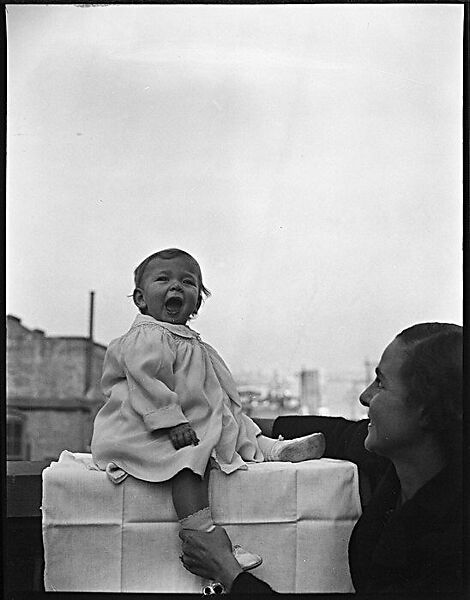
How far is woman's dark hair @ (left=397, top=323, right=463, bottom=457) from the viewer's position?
1411 mm

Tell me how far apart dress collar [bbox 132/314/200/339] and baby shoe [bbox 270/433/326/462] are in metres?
0.21

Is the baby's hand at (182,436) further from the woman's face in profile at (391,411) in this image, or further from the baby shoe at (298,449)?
the woman's face in profile at (391,411)

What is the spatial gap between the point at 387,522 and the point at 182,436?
13.7 inches

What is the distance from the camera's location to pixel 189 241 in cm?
142

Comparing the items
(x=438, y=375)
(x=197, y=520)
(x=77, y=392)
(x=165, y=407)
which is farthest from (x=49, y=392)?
(x=438, y=375)

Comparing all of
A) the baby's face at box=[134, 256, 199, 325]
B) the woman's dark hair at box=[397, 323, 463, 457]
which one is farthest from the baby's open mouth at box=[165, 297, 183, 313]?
the woman's dark hair at box=[397, 323, 463, 457]

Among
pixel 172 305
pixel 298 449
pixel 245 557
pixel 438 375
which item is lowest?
pixel 245 557

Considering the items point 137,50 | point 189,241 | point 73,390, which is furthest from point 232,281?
point 137,50

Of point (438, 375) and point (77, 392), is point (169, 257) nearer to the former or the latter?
point (77, 392)

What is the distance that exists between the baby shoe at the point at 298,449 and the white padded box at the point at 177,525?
12 millimetres

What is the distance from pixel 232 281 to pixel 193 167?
19cm

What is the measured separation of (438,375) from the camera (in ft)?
4.66

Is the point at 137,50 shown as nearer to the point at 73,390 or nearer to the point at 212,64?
the point at 212,64

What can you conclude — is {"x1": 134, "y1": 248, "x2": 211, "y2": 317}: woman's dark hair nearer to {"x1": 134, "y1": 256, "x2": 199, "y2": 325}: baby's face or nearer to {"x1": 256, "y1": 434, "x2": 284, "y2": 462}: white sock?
{"x1": 134, "y1": 256, "x2": 199, "y2": 325}: baby's face
